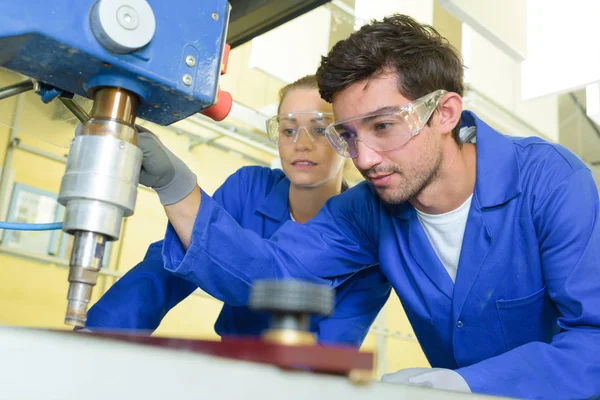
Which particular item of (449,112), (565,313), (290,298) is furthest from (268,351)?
(449,112)

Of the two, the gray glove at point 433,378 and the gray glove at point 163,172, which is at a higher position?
the gray glove at point 163,172

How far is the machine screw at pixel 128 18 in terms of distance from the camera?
2.39 ft

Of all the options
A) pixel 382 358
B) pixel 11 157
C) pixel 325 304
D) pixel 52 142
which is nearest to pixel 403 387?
pixel 325 304

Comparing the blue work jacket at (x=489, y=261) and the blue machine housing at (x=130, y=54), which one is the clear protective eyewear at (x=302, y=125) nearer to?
the blue work jacket at (x=489, y=261)

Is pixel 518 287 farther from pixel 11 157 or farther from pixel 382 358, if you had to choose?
pixel 382 358

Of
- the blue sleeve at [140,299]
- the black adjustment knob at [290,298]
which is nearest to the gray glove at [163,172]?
the blue sleeve at [140,299]

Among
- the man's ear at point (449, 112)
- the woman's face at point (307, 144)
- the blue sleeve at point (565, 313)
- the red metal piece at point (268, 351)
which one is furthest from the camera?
the woman's face at point (307, 144)

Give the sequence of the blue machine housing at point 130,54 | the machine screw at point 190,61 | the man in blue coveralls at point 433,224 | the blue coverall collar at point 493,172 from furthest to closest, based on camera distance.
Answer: the blue coverall collar at point 493,172
the man in blue coveralls at point 433,224
the machine screw at point 190,61
the blue machine housing at point 130,54

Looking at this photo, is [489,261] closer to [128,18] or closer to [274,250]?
[274,250]

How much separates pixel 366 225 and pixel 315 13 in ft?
5.62

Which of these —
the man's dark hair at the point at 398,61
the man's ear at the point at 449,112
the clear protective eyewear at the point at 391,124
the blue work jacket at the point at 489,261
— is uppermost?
the man's dark hair at the point at 398,61

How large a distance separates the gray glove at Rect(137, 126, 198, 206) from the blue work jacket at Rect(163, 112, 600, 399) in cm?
Answer: 7

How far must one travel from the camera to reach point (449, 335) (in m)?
1.32

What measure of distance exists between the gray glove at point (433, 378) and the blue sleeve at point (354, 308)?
0.61 metres
